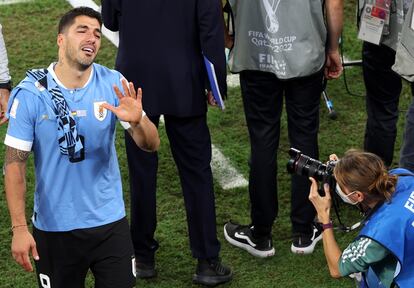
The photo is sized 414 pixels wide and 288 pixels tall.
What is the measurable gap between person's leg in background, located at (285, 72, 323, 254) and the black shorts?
4.89ft

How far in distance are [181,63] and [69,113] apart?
1.07 meters

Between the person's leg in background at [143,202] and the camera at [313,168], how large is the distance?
0.89 metres

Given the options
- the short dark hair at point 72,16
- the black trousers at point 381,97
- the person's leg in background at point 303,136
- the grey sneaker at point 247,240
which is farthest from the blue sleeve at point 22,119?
the black trousers at point 381,97

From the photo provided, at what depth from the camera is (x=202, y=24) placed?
532cm

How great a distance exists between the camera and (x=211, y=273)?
5836mm

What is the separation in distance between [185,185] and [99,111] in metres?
1.25

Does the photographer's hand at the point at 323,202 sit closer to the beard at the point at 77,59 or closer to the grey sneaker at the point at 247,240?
the beard at the point at 77,59

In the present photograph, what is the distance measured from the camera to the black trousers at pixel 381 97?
636cm

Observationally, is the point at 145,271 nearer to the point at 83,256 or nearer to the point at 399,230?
the point at 83,256

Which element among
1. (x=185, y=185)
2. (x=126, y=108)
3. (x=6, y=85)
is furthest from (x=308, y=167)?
(x=6, y=85)

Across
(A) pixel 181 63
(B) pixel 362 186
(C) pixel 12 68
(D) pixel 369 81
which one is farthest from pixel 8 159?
(C) pixel 12 68

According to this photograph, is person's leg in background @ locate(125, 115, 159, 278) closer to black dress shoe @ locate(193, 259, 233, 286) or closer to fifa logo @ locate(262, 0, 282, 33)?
black dress shoe @ locate(193, 259, 233, 286)

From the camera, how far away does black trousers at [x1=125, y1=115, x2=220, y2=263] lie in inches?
221

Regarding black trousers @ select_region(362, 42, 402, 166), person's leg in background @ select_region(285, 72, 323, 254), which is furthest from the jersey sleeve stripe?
black trousers @ select_region(362, 42, 402, 166)
